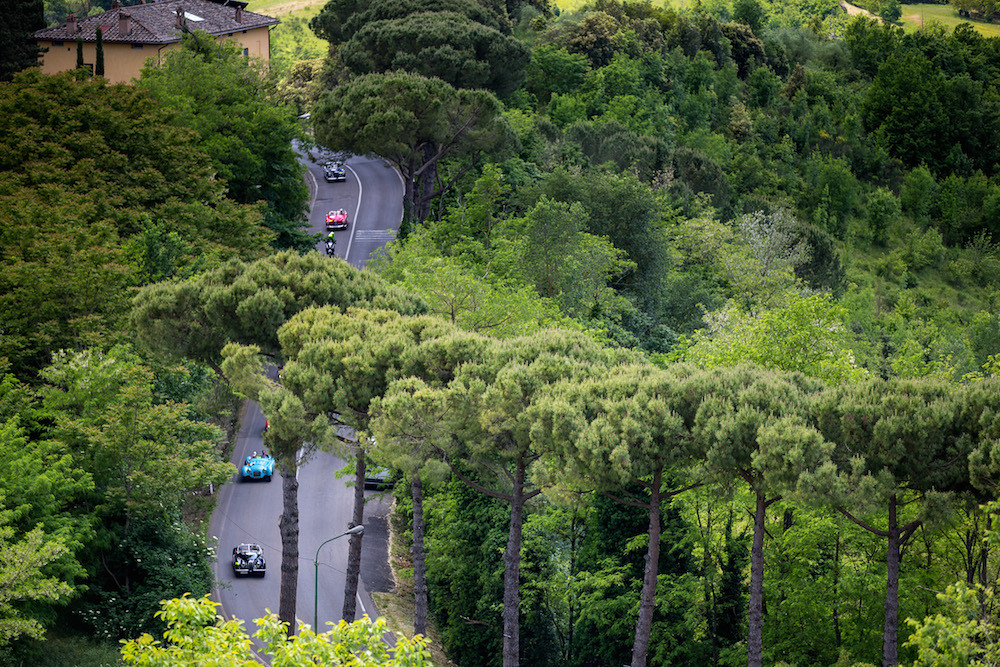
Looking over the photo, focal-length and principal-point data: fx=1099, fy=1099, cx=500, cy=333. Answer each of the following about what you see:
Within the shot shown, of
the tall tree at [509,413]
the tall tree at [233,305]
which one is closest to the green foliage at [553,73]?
the tall tree at [233,305]

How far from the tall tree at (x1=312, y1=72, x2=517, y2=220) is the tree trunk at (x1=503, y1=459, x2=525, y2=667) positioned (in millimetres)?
33966

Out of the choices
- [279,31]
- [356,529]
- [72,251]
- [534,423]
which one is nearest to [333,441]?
[356,529]

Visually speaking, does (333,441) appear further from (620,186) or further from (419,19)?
(419,19)

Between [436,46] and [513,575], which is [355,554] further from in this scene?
[436,46]

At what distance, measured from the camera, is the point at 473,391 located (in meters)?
31.6

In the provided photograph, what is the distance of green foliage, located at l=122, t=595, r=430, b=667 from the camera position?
1623 cm

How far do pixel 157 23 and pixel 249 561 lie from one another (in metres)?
63.2

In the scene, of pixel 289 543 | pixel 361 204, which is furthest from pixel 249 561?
pixel 361 204

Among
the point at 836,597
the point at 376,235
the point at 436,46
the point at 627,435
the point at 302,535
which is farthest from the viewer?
the point at 436,46

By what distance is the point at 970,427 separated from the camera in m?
26.2

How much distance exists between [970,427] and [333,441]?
17495 millimetres

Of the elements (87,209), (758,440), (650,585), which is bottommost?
(650,585)

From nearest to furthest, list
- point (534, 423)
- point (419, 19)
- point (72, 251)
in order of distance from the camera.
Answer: point (534, 423)
point (72, 251)
point (419, 19)

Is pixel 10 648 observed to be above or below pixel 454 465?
below
